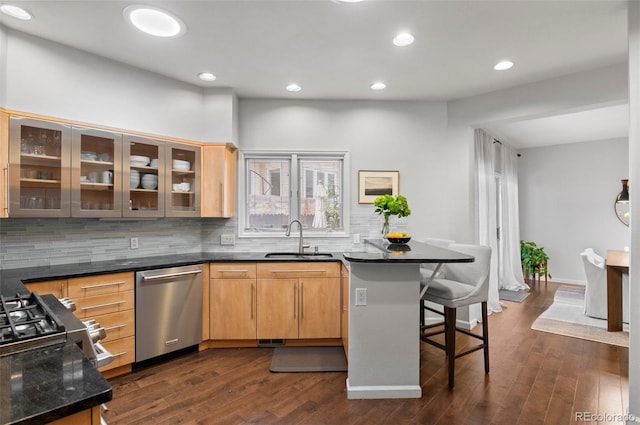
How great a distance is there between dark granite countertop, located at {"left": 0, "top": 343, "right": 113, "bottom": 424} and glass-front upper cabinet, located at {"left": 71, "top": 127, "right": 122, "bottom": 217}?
2.01m

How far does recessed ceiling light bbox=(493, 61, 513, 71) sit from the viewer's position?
110 inches

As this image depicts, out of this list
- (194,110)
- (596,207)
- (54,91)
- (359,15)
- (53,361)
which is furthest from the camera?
(596,207)

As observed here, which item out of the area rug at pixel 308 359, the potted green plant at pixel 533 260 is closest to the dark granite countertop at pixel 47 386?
the area rug at pixel 308 359

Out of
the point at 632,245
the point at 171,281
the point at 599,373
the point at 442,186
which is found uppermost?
the point at 442,186

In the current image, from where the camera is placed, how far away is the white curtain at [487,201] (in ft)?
13.7

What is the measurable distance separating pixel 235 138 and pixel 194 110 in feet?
1.69

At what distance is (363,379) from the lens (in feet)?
7.39

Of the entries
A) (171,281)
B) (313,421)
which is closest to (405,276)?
(313,421)

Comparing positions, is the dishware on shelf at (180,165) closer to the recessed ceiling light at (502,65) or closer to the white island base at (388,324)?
the white island base at (388,324)

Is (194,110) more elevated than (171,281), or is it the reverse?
(194,110)

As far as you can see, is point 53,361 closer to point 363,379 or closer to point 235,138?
point 363,379

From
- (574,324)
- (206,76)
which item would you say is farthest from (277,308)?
(574,324)

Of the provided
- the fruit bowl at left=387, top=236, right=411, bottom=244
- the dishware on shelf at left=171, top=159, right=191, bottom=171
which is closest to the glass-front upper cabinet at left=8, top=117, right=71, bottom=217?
the dishware on shelf at left=171, top=159, right=191, bottom=171

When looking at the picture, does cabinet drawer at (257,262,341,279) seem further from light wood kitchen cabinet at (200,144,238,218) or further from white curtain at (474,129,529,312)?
white curtain at (474,129,529,312)
